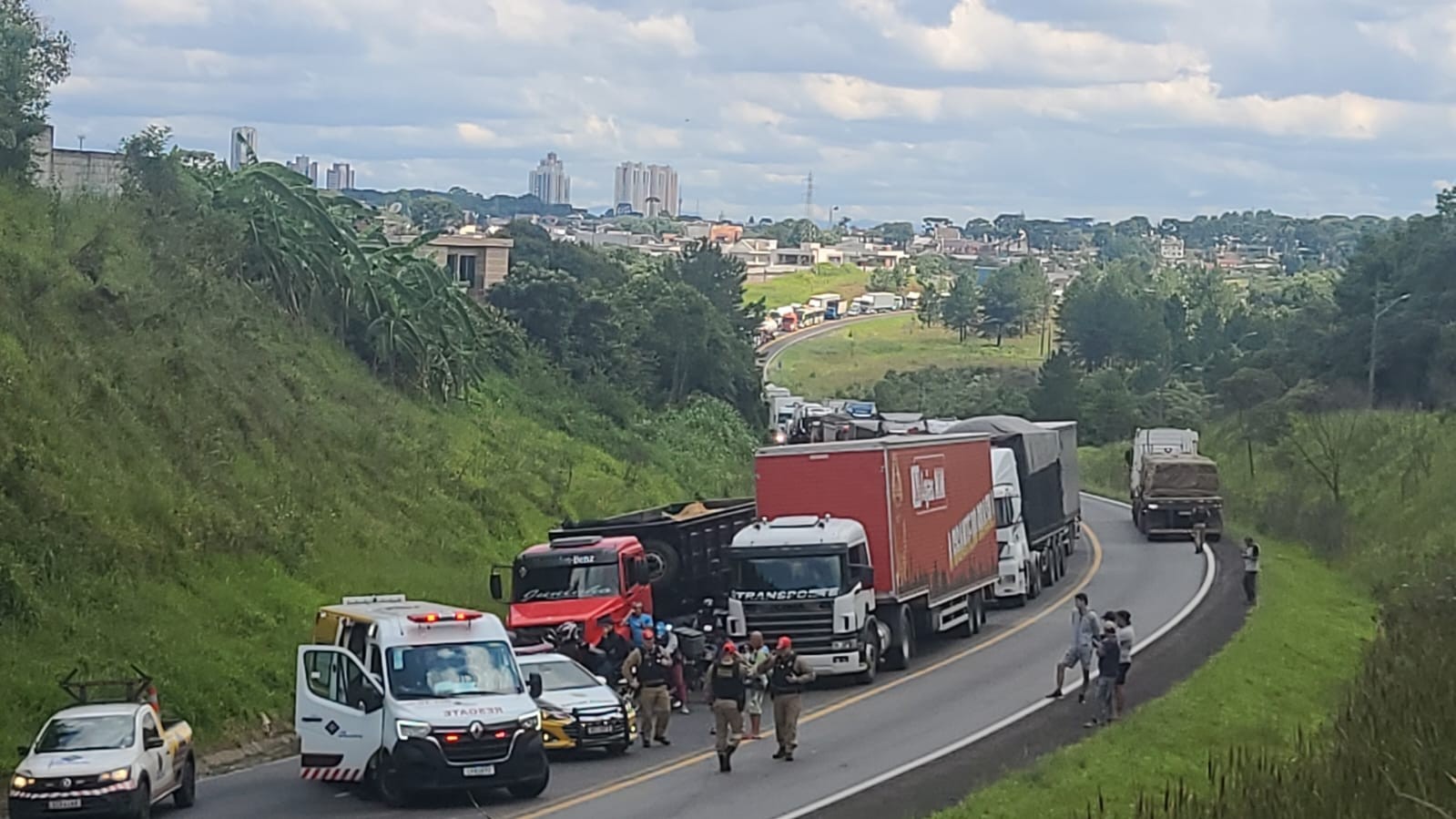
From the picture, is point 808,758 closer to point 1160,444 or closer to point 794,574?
point 794,574

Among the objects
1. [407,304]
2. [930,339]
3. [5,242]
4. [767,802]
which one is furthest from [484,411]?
[930,339]

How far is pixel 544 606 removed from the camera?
3138cm

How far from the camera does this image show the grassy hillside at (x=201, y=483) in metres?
28.9

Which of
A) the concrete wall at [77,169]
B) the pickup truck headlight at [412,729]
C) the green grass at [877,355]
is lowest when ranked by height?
the green grass at [877,355]

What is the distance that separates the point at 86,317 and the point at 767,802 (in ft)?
76.4

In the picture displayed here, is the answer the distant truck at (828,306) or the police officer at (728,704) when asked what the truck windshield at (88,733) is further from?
the distant truck at (828,306)

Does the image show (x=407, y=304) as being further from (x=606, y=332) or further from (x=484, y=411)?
(x=606, y=332)

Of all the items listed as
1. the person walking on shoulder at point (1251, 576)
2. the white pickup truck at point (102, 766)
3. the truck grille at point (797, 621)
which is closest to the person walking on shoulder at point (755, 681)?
the truck grille at point (797, 621)

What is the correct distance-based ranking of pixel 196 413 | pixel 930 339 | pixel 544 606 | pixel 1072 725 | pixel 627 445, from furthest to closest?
pixel 930 339 < pixel 627 445 < pixel 196 413 < pixel 544 606 < pixel 1072 725

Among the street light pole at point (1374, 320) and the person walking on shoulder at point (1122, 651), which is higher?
the street light pole at point (1374, 320)

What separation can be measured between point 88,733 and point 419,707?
11.7 feet

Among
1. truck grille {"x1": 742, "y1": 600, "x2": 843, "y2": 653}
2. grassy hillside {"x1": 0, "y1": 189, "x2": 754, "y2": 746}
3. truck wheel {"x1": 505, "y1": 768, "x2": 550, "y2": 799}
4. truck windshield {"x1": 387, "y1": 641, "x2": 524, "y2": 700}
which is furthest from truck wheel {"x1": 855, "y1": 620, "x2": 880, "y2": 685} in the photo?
truck wheel {"x1": 505, "y1": 768, "x2": 550, "y2": 799}

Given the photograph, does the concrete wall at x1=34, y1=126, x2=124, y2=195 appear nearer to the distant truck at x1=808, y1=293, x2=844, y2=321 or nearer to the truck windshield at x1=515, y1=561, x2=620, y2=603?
the truck windshield at x1=515, y1=561, x2=620, y2=603

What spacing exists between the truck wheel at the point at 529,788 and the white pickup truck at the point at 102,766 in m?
3.83
